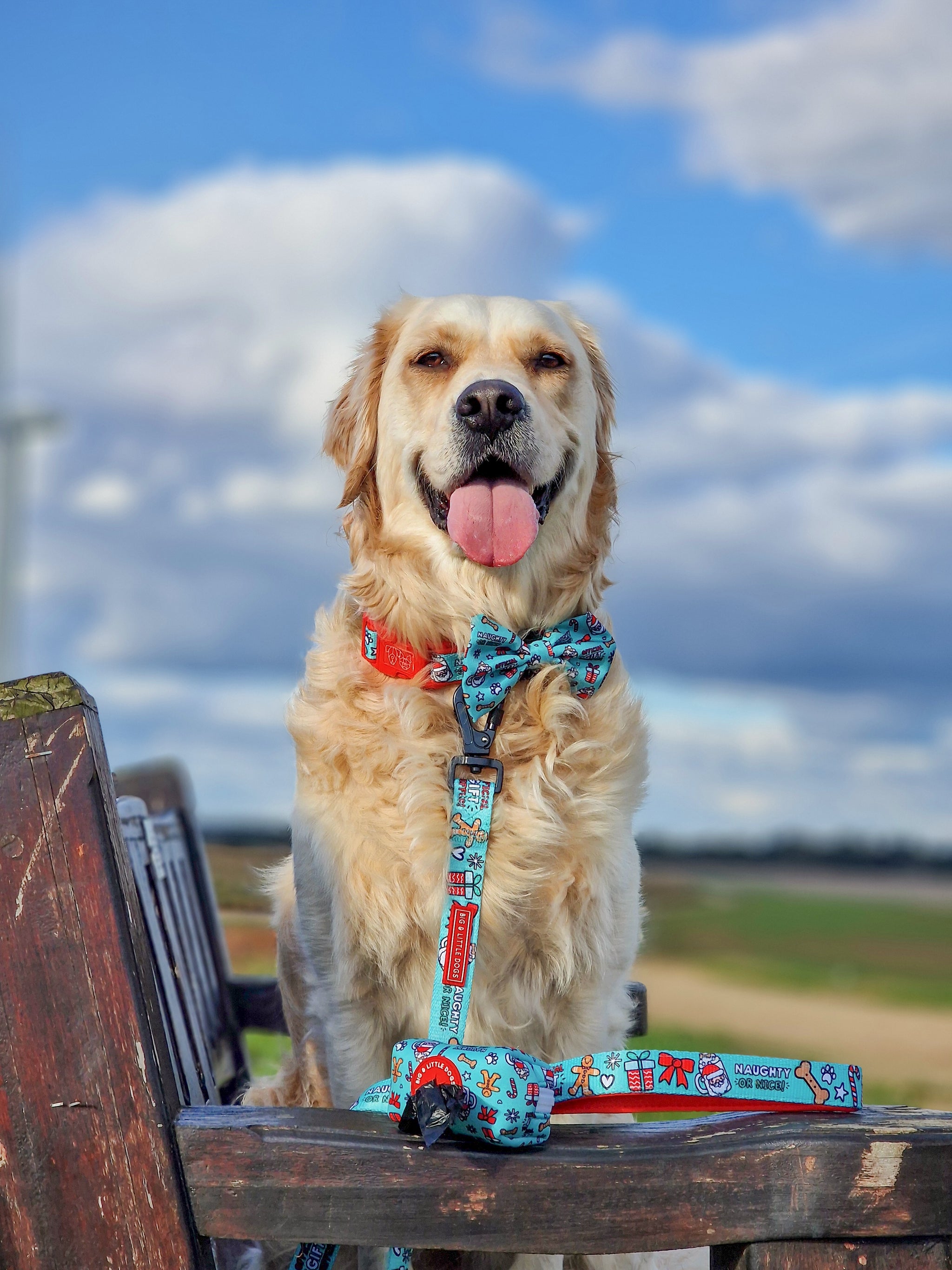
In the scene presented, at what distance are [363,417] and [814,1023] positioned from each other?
54.8 ft

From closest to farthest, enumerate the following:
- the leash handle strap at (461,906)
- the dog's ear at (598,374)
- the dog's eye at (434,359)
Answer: the leash handle strap at (461,906) → the dog's eye at (434,359) → the dog's ear at (598,374)

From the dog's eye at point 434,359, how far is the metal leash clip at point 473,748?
0.99 m

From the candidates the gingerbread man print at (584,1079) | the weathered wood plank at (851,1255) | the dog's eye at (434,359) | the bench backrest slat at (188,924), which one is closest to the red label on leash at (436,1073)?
the gingerbread man print at (584,1079)

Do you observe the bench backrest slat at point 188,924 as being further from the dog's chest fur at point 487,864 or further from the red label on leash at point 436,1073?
the red label on leash at point 436,1073

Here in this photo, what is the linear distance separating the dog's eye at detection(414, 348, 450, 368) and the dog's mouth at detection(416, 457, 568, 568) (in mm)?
376

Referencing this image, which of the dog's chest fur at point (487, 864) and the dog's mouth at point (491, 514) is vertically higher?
the dog's mouth at point (491, 514)

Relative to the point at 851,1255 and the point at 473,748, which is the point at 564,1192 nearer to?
the point at 851,1255

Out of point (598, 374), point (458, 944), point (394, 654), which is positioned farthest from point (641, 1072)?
point (598, 374)

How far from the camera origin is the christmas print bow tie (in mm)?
2561

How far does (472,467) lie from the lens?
287 centimetres

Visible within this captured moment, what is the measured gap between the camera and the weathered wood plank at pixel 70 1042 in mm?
1396

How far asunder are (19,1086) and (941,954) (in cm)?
2431

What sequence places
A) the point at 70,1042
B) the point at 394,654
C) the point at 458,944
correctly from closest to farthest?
the point at 70,1042, the point at 458,944, the point at 394,654

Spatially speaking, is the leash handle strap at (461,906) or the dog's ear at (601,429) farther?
the dog's ear at (601,429)
